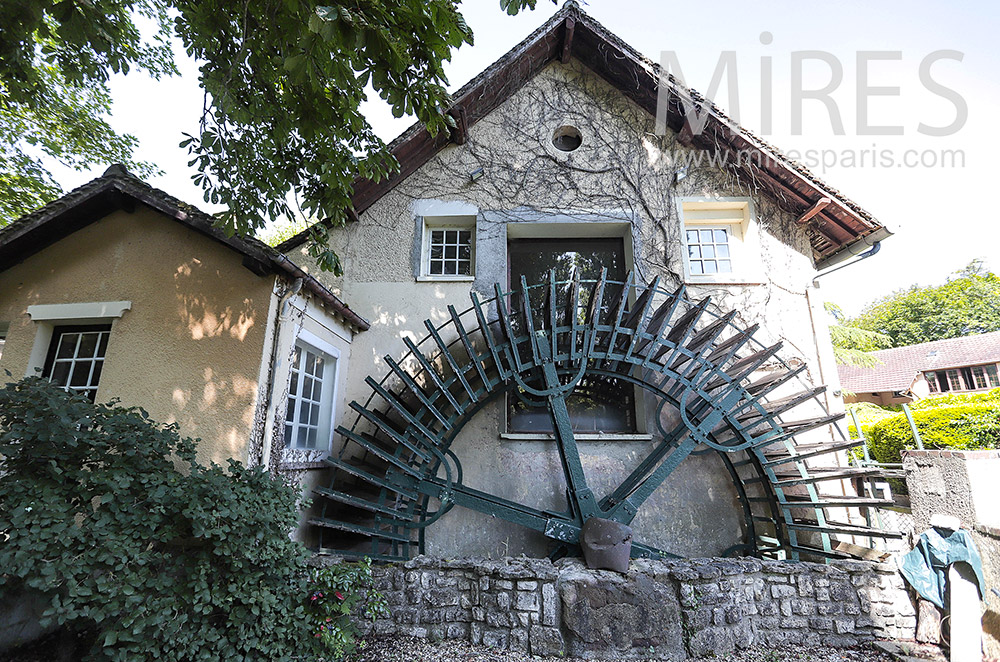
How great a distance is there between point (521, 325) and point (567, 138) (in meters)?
2.93

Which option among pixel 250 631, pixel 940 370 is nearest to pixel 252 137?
pixel 250 631

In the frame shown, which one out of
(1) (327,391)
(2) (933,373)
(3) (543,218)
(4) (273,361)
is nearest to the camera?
(4) (273,361)

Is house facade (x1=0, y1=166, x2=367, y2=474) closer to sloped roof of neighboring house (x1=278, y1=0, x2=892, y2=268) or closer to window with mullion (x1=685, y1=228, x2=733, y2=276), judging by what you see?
sloped roof of neighboring house (x1=278, y1=0, x2=892, y2=268)

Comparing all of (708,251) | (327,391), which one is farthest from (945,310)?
(327,391)

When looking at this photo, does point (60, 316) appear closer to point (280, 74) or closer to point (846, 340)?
point (280, 74)

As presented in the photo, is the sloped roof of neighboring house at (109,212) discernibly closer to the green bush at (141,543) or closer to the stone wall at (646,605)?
the green bush at (141,543)

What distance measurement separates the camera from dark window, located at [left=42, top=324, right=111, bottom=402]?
4.58 meters

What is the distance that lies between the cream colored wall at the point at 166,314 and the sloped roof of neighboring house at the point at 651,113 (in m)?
1.46

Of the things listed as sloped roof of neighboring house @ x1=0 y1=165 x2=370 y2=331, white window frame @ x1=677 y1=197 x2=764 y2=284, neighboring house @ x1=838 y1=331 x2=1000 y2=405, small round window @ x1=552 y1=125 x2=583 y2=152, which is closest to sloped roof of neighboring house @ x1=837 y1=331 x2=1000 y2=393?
neighboring house @ x1=838 y1=331 x2=1000 y2=405

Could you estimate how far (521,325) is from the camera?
5.39 meters

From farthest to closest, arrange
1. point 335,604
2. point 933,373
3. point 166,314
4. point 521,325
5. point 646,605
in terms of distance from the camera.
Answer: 1. point 933,373
2. point 521,325
3. point 166,314
4. point 646,605
5. point 335,604

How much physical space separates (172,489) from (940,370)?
110ft

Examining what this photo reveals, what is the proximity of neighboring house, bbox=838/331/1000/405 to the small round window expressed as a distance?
24076 millimetres

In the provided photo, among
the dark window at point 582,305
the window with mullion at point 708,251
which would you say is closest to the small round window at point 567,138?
the dark window at point 582,305
